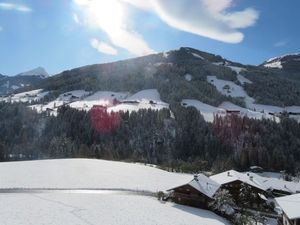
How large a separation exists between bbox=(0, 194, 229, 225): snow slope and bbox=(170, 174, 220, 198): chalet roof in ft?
12.9

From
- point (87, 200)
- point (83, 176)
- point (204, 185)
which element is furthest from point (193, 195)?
point (83, 176)

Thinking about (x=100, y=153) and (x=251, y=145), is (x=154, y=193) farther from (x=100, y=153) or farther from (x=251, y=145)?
(x=251, y=145)

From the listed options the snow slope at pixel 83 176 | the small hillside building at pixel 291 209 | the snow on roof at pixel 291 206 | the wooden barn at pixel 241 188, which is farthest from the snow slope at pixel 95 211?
the wooden barn at pixel 241 188

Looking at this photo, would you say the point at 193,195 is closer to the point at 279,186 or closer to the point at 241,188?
the point at 241,188

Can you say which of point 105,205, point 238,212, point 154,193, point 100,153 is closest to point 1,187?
point 105,205

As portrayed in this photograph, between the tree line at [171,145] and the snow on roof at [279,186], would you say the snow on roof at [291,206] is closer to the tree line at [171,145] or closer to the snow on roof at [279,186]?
the snow on roof at [279,186]

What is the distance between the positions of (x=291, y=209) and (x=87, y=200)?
29231mm

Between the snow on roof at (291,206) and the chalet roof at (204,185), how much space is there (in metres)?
12.5

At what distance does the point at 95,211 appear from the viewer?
54.3m

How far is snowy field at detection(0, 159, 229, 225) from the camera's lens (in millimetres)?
49969

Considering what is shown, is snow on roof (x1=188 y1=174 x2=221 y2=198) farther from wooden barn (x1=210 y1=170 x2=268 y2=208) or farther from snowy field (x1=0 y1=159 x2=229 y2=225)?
wooden barn (x1=210 y1=170 x2=268 y2=208)

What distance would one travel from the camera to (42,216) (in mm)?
49156

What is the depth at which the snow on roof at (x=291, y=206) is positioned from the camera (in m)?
48.6

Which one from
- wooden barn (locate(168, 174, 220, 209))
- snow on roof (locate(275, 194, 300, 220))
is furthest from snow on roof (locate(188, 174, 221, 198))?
snow on roof (locate(275, 194, 300, 220))
